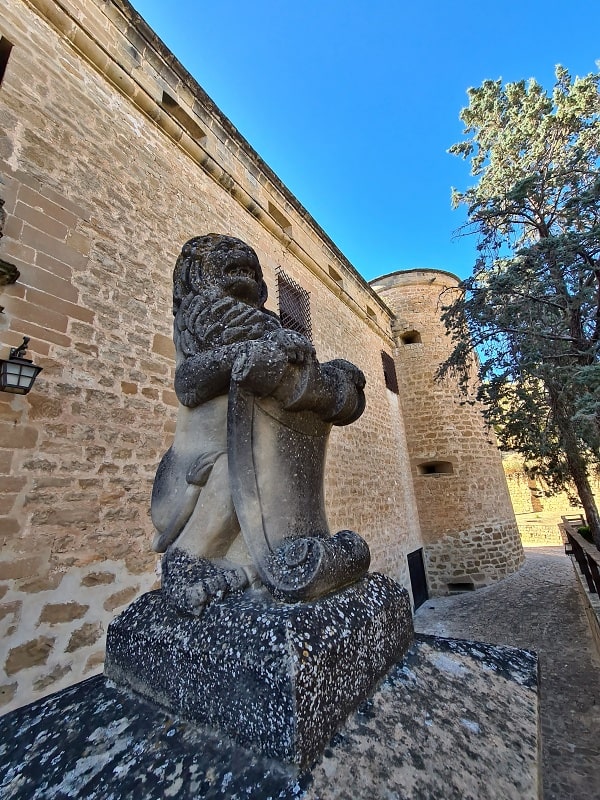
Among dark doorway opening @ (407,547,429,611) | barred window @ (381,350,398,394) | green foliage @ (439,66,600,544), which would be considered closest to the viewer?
green foliage @ (439,66,600,544)

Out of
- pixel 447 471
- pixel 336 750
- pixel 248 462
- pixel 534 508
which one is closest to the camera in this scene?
pixel 336 750

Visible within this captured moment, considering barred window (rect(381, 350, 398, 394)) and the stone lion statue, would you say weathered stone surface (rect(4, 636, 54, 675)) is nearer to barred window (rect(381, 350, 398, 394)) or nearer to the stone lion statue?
the stone lion statue

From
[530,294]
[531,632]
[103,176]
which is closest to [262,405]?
[103,176]

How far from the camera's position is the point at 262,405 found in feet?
4.02

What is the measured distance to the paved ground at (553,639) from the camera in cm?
299

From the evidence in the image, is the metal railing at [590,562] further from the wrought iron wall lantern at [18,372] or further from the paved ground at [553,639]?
the wrought iron wall lantern at [18,372]

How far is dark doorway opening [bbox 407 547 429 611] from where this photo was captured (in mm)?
8546

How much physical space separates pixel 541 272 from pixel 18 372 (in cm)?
569

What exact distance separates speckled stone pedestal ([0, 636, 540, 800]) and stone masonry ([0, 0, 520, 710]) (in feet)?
5.59

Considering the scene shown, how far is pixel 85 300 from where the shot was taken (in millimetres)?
3201

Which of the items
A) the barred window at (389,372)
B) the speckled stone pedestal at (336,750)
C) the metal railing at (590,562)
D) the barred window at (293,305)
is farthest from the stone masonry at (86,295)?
the barred window at (389,372)

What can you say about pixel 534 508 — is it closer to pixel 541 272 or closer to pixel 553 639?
pixel 553 639

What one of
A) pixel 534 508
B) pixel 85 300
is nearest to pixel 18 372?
pixel 85 300

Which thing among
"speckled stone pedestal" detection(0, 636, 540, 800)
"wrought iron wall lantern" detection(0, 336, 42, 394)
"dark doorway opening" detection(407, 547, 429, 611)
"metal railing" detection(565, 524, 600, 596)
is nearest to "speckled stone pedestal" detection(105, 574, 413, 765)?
"speckled stone pedestal" detection(0, 636, 540, 800)
